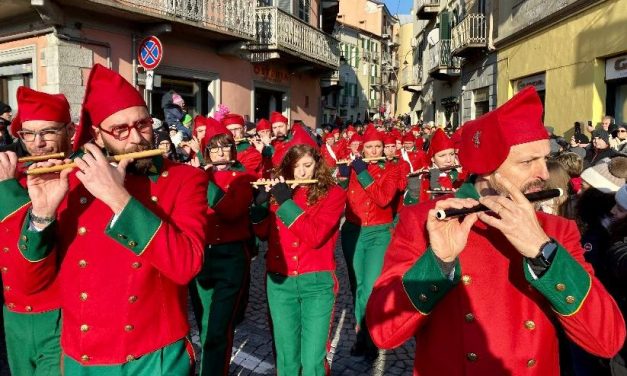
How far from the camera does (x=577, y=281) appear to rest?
1.80 metres

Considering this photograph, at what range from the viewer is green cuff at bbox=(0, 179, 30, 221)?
271 cm

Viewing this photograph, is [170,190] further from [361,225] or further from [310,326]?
[361,225]

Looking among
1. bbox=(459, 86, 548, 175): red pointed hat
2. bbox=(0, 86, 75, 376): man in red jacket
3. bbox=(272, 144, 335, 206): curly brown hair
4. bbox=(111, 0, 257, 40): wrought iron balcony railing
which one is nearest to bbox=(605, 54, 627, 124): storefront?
bbox=(272, 144, 335, 206): curly brown hair

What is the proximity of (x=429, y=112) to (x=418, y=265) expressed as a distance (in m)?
34.1

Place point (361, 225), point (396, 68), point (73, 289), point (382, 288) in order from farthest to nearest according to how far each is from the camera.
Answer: point (396, 68) → point (361, 225) → point (73, 289) → point (382, 288)

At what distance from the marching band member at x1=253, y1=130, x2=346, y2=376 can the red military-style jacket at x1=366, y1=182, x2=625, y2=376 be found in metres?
1.87

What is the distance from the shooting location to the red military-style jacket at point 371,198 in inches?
222

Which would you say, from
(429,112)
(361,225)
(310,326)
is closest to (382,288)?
(310,326)

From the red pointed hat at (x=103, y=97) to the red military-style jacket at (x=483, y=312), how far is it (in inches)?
53.9

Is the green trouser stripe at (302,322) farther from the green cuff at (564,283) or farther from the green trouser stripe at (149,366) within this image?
the green cuff at (564,283)

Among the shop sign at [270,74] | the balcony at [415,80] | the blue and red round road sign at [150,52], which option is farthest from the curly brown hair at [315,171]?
the balcony at [415,80]

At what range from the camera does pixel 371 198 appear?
572 centimetres

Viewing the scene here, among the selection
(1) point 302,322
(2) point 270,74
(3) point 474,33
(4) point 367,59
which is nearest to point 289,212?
(1) point 302,322

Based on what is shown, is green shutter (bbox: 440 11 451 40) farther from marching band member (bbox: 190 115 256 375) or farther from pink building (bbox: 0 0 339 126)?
marching band member (bbox: 190 115 256 375)
